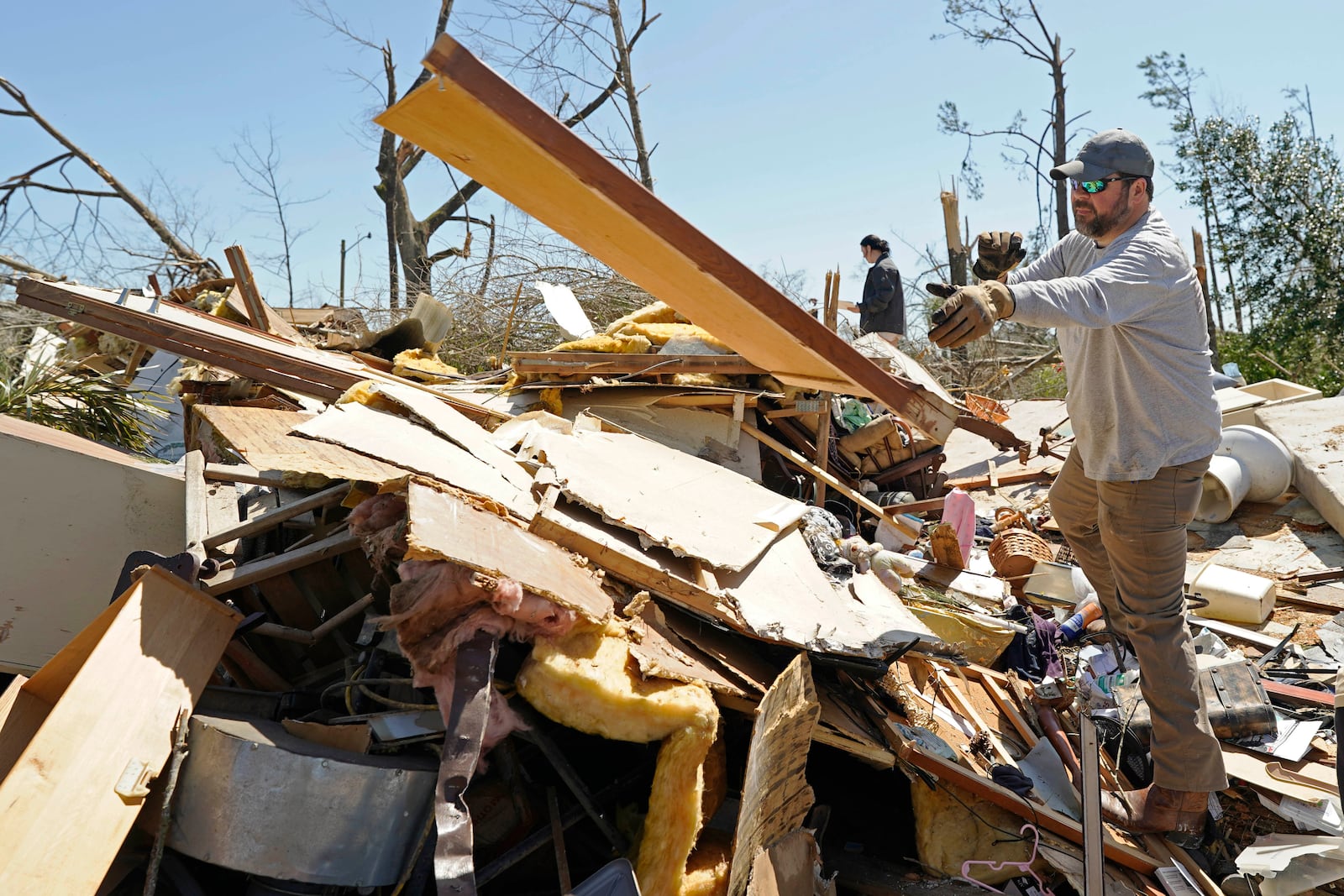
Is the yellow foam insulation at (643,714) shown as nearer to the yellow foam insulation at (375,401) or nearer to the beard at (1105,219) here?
the yellow foam insulation at (375,401)

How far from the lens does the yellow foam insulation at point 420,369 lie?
5520mm

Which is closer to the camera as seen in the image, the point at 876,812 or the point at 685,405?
the point at 876,812

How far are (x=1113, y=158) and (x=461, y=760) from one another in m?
2.49

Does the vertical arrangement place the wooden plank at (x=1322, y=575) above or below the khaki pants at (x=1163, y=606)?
below

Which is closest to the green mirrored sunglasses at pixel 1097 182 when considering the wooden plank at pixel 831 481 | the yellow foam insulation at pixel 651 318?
the wooden plank at pixel 831 481

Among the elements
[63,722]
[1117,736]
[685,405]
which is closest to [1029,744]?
[1117,736]

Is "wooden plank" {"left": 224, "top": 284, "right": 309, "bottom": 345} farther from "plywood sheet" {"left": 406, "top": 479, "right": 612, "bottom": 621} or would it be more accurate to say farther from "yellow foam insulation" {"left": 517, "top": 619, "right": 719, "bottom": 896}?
"yellow foam insulation" {"left": 517, "top": 619, "right": 719, "bottom": 896}

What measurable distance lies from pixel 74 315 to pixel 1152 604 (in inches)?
185

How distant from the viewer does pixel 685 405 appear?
197 inches

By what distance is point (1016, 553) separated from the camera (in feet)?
16.1

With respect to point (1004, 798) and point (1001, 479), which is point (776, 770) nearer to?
point (1004, 798)

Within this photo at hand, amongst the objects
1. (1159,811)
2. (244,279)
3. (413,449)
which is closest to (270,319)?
(244,279)

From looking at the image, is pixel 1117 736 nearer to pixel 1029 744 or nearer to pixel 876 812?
pixel 1029 744

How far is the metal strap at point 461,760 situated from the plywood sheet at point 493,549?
190mm
